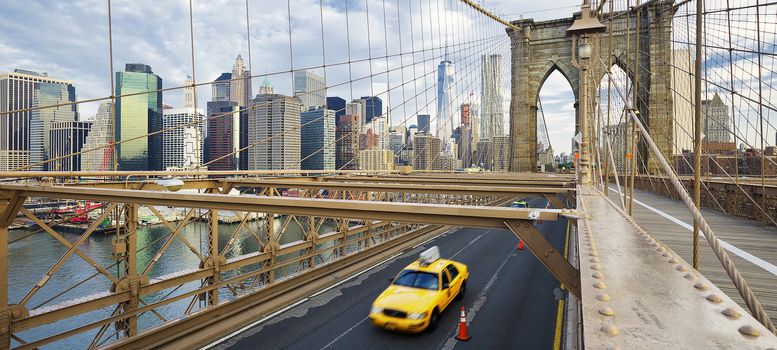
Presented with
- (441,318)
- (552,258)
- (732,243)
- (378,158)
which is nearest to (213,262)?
(441,318)

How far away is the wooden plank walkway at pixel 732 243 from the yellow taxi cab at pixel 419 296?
5.57m

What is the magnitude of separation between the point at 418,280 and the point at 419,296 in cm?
83

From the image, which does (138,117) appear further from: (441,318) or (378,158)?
(378,158)

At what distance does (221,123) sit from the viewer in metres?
30.6

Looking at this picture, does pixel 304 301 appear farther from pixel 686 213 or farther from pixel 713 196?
pixel 713 196

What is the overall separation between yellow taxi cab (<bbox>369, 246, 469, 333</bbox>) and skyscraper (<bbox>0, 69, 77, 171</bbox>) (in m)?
14.8

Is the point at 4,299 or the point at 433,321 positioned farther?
the point at 433,321

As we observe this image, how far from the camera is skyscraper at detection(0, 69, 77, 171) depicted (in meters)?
15.9

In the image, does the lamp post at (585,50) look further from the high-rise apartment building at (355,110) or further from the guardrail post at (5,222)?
the high-rise apartment building at (355,110)

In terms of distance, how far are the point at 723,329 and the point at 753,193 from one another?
12.7 meters

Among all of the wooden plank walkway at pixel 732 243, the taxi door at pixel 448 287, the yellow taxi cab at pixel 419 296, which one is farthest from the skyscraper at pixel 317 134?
the wooden plank walkway at pixel 732 243

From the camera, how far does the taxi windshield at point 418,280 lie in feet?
39.7

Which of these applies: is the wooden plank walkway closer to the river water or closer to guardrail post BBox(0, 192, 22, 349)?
guardrail post BBox(0, 192, 22, 349)

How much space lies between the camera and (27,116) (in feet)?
68.9
